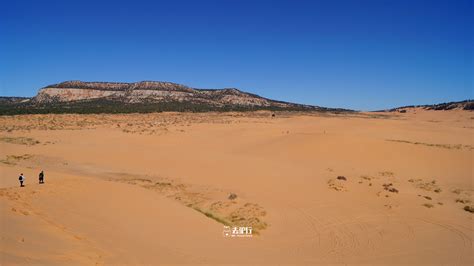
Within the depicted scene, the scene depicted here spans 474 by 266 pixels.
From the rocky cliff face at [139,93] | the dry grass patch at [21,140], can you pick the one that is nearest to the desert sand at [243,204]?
the dry grass patch at [21,140]

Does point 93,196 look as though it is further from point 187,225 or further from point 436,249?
point 436,249

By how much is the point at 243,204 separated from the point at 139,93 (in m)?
114

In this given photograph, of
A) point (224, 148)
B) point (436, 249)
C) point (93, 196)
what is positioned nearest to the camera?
point (436, 249)

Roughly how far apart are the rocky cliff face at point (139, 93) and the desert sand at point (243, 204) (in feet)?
292

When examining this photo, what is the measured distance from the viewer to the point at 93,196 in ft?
52.1

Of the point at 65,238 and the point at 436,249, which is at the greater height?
the point at 65,238

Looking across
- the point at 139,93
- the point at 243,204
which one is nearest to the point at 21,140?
the point at 243,204

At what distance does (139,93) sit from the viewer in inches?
4843

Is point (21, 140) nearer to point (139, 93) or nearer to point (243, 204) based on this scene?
point (243, 204)

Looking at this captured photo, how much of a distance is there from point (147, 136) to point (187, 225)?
102 ft

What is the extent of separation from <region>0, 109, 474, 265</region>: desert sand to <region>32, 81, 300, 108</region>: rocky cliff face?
89011mm

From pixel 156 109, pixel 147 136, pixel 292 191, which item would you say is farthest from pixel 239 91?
pixel 292 191

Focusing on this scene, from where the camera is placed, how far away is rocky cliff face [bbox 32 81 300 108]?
397 ft

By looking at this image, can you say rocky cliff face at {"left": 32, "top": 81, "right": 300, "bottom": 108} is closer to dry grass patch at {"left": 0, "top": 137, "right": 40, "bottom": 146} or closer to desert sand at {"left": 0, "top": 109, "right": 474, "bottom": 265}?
dry grass patch at {"left": 0, "top": 137, "right": 40, "bottom": 146}
